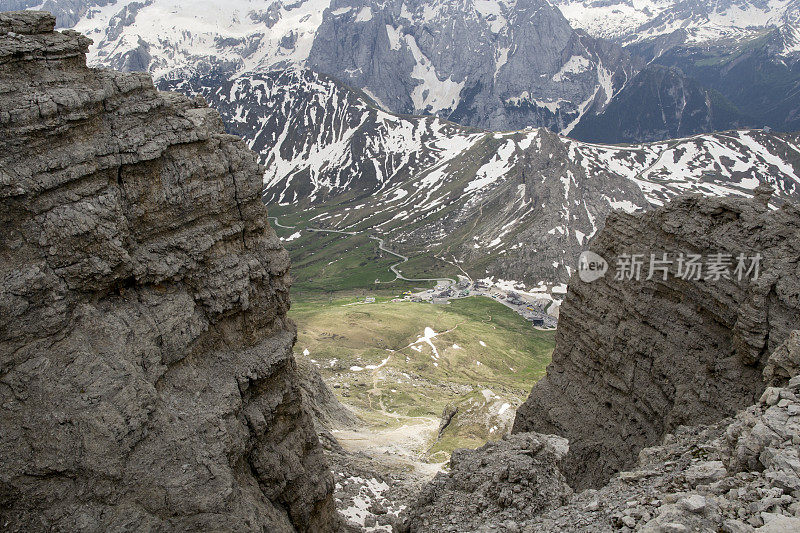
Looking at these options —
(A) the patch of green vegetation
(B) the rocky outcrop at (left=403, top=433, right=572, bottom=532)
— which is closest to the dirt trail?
(A) the patch of green vegetation

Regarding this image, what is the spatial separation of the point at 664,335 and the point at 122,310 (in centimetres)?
3759

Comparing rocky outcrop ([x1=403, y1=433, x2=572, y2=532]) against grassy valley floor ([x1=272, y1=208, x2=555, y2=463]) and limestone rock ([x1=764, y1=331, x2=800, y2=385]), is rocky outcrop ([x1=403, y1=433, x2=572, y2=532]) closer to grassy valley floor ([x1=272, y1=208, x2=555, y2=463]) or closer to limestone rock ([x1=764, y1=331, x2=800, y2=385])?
limestone rock ([x1=764, y1=331, x2=800, y2=385])

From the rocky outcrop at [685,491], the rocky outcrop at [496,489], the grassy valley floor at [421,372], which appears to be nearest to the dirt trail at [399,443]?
the grassy valley floor at [421,372]

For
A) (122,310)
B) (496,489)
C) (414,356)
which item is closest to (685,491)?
(496,489)

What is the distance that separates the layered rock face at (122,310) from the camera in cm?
2198

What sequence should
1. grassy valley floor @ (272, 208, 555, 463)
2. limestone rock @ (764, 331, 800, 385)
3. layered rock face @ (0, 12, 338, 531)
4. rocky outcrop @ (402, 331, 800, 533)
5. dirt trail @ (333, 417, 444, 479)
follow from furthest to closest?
1. grassy valley floor @ (272, 208, 555, 463)
2. dirt trail @ (333, 417, 444, 479)
3. limestone rock @ (764, 331, 800, 385)
4. layered rock face @ (0, 12, 338, 531)
5. rocky outcrop @ (402, 331, 800, 533)

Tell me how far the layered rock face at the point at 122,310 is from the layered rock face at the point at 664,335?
27.3m

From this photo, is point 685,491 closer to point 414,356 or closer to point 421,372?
point 421,372

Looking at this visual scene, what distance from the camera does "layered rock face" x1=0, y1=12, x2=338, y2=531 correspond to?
21984 millimetres

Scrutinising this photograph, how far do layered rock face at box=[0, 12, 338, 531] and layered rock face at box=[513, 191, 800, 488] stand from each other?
89.4 ft

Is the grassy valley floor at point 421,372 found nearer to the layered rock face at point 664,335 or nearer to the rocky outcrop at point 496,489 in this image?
the layered rock face at point 664,335

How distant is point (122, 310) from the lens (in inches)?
1001

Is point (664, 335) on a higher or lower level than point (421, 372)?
higher

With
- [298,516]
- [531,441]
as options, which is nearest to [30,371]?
[298,516]
